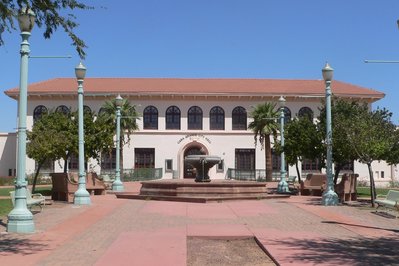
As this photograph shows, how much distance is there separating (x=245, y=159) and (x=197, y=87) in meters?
8.96

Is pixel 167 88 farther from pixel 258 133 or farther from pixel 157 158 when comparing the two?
pixel 258 133

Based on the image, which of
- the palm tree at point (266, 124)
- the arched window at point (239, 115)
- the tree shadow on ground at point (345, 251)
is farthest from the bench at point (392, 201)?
the arched window at point (239, 115)

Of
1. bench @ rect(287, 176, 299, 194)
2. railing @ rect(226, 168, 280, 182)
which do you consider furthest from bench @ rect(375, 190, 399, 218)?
railing @ rect(226, 168, 280, 182)

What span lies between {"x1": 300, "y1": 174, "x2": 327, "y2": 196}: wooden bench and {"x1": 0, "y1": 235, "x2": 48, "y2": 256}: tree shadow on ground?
1828cm

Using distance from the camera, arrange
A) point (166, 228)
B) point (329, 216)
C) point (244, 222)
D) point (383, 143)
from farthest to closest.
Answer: point (383, 143) < point (329, 216) < point (244, 222) < point (166, 228)

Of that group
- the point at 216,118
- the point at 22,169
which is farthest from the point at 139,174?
the point at 22,169

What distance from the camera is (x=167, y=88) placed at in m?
→ 55.0

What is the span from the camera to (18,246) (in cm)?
994

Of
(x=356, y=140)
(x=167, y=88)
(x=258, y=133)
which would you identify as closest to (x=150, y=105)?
(x=167, y=88)

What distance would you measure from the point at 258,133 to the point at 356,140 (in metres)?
29.8

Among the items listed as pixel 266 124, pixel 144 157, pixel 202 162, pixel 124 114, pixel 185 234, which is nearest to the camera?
pixel 185 234

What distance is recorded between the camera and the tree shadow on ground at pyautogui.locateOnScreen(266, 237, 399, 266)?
8.38 meters

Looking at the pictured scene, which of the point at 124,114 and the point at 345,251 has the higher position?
the point at 124,114

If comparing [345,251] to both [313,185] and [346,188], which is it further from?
[313,185]
